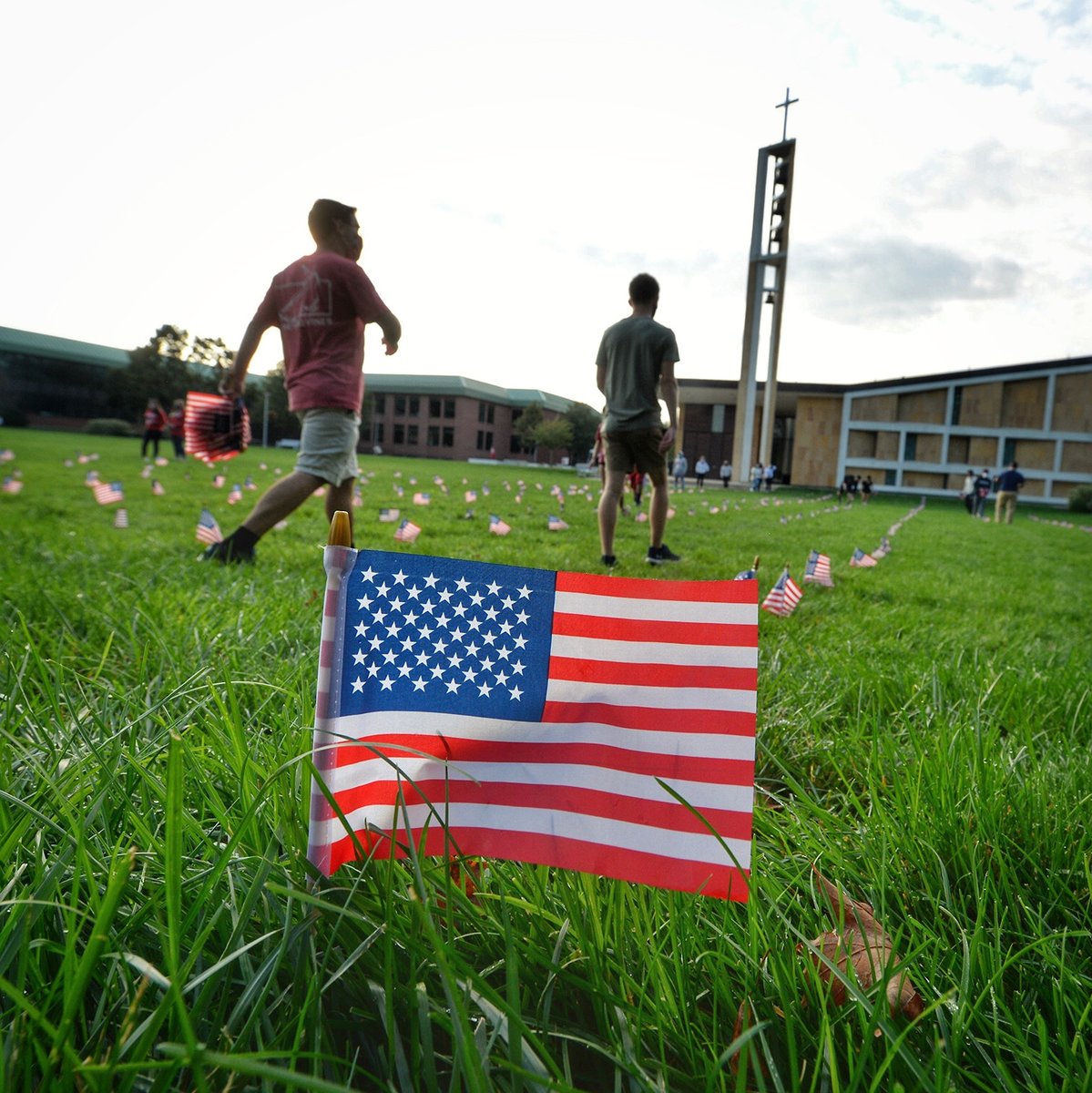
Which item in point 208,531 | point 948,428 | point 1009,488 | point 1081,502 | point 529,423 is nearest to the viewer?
point 208,531

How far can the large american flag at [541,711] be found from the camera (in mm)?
1154

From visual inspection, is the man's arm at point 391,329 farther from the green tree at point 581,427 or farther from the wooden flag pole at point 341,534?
the green tree at point 581,427

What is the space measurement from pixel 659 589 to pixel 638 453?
15.8 feet

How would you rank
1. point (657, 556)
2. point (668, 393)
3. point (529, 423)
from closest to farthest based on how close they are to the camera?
1. point (668, 393)
2. point (657, 556)
3. point (529, 423)

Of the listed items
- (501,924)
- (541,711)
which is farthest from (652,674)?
(501,924)

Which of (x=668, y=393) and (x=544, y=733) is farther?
(x=668, y=393)

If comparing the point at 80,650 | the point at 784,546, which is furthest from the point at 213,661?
the point at 784,546

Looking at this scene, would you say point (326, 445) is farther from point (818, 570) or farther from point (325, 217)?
point (818, 570)

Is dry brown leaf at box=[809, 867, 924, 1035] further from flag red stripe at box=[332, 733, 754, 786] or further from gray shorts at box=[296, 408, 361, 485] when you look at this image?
gray shorts at box=[296, 408, 361, 485]

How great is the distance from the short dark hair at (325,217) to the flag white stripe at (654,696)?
3876mm

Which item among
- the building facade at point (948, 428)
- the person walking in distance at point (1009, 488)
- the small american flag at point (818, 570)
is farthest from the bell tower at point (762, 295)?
the small american flag at point (818, 570)

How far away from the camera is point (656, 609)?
46.8 inches

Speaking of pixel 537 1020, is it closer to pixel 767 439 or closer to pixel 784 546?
pixel 784 546

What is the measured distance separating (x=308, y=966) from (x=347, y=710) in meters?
0.34
